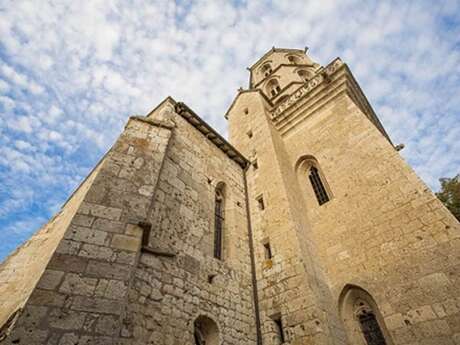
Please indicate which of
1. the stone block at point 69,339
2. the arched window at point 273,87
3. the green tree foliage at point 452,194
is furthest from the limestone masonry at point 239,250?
the arched window at point 273,87

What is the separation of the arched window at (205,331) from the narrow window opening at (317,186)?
4829mm

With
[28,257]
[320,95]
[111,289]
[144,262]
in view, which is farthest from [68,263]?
[320,95]

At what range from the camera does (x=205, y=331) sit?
17.3ft

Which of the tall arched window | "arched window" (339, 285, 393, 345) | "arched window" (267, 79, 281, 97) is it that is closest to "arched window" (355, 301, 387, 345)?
"arched window" (339, 285, 393, 345)

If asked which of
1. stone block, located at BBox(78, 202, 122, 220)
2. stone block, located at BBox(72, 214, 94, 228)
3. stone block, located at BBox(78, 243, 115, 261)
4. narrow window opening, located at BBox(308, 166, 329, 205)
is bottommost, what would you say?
stone block, located at BBox(78, 243, 115, 261)

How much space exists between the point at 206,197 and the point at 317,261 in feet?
11.1

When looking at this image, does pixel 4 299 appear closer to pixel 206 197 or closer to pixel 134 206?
pixel 134 206

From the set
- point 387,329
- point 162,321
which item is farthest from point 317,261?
point 162,321

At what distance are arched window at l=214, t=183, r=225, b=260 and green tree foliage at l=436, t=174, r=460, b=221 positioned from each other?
8.85m

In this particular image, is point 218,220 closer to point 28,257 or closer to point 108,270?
point 108,270

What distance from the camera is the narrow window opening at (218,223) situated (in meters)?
6.94

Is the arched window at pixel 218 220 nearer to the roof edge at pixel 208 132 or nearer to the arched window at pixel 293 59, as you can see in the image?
the roof edge at pixel 208 132

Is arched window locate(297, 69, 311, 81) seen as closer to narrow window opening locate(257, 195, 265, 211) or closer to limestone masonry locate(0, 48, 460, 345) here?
limestone masonry locate(0, 48, 460, 345)

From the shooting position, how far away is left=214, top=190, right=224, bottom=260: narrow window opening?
Answer: 694 cm
